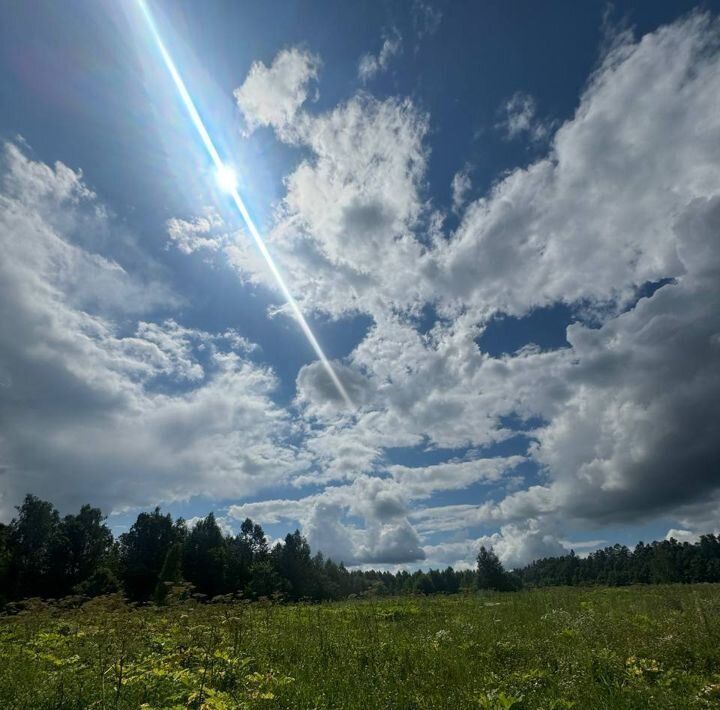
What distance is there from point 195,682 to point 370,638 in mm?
4743

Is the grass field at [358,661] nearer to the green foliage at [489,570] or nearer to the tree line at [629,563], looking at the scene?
the green foliage at [489,570]

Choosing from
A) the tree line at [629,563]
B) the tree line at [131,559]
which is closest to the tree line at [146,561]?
the tree line at [131,559]

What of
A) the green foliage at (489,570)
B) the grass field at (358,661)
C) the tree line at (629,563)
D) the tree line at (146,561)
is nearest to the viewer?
the grass field at (358,661)

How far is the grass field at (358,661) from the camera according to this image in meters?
6.62

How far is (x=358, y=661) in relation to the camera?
343 inches

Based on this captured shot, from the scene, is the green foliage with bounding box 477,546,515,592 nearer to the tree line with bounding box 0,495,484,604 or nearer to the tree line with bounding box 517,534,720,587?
the tree line with bounding box 0,495,484,604

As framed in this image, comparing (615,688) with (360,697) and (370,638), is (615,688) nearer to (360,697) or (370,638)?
(360,697)

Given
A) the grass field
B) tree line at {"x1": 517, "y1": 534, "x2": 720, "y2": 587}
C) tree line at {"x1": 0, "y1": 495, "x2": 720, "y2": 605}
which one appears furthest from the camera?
tree line at {"x1": 517, "y1": 534, "x2": 720, "y2": 587}

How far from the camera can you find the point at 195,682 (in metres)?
7.07

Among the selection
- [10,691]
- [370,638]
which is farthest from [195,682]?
[370,638]

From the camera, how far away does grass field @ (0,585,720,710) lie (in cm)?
662

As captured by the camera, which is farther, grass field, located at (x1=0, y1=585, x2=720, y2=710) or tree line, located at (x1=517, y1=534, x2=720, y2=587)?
tree line, located at (x1=517, y1=534, x2=720, y2=587)

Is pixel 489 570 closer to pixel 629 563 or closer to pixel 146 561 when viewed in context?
pixel 146 561

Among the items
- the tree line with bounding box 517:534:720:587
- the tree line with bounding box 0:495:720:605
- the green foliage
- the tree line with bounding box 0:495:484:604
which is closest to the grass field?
the tree line with bounding box 0:495:720:605
